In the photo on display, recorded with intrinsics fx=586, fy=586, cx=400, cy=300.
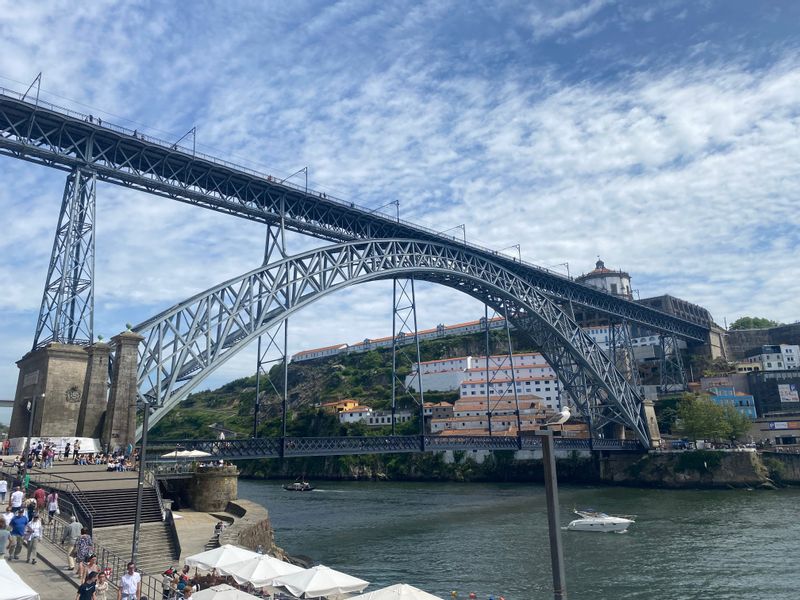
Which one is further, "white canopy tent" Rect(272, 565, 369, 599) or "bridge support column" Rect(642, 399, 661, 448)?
"bridge support column" Rect(642, 399, 661, 448)

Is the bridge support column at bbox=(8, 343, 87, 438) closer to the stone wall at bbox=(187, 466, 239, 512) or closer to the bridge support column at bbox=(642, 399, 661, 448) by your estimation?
the stone wall at bbox=(187, 466, 239, 512)

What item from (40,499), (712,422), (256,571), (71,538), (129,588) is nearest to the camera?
(129,588)

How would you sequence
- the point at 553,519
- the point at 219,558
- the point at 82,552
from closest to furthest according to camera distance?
the point at 553,519, the point at 82,552, the point at 219,558

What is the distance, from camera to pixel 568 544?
30.8 m

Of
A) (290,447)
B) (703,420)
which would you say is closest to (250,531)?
(290,447)

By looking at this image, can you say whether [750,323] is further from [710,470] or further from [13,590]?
[13,590]

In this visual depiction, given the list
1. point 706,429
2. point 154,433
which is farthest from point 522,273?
point 154,433

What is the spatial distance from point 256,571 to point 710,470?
50.5 m

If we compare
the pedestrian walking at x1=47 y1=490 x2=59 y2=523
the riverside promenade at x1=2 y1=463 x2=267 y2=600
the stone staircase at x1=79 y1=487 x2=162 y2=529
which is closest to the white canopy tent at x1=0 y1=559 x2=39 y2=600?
the riverside promenade at x1=2 y1=463 x2=267 y2=600

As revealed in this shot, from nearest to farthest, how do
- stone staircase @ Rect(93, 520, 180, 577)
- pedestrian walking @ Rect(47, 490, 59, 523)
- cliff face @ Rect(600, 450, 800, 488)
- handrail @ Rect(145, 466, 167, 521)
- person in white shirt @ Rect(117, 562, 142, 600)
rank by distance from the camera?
person in white shirt @ Rect(117, 562, 142, 600)
stone staircase @ Rect(93, 520, 180, 577)
pedestrian walking @ Rect(47, 490, 59, 523)
handrail @ Rect(145, 466, 167, 521)
cliff face @ Rect(600, 450, 800, 488)

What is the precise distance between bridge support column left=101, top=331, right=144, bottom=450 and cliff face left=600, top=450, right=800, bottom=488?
159 ft

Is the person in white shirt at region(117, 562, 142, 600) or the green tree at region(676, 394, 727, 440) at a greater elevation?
the green tree at region(676, 394, 727, 440)

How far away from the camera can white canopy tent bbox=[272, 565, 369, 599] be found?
15.1m

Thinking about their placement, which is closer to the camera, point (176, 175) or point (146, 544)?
point (146, 544)
